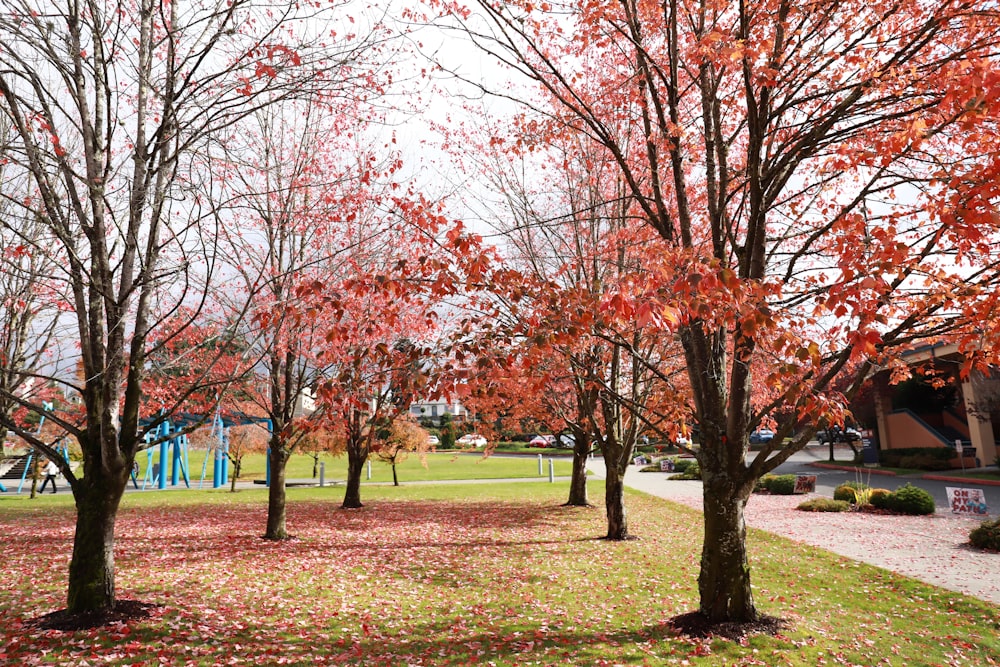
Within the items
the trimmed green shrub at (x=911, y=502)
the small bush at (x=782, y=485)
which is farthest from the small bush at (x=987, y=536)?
the small bush at (x=782, y=485)

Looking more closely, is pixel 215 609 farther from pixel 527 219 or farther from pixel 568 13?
pixel 527 219

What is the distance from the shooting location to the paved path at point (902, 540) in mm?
9180

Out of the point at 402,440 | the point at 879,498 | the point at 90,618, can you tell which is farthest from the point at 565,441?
the point at 90,618

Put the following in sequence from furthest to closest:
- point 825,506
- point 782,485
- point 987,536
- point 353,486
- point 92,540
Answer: point 782,485
point 353,486
point 825,506
point 987,536
point 92,540

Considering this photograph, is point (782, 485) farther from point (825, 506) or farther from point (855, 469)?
point (855, 469)

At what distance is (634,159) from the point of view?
420 inches

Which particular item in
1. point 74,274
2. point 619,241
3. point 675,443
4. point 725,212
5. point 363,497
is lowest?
point 363,497

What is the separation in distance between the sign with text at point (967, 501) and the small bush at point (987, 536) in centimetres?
456

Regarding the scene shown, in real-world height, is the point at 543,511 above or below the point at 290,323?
below

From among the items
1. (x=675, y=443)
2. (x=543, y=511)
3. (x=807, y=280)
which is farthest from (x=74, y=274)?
(x=543, y=511)

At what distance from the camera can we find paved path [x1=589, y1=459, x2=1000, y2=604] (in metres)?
9.18

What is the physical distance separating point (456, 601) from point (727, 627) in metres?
3.65

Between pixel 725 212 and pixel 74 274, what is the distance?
6927mm

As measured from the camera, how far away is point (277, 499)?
41.3ft
